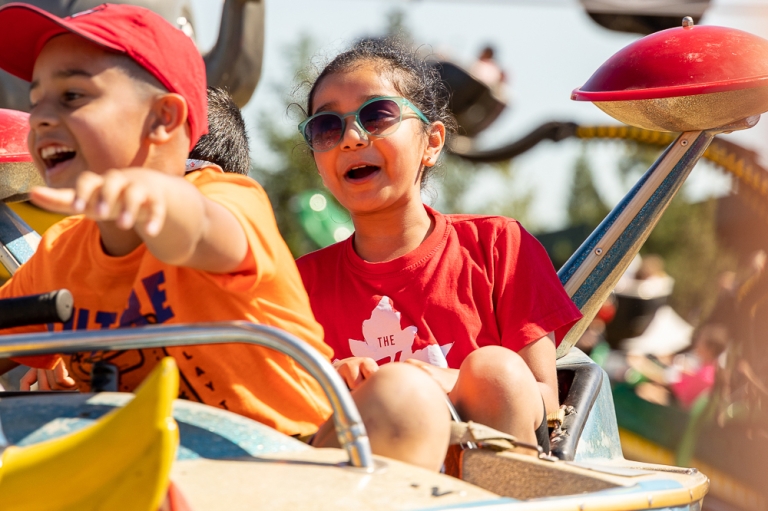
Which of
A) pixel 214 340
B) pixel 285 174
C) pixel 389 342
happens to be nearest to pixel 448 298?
pixel 389 342

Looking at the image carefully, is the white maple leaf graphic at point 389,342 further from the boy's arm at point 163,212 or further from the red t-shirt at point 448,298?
the boy's arm at point 163,212

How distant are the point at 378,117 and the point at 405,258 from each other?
0.33 meters

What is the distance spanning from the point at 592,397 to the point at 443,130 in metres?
0.82

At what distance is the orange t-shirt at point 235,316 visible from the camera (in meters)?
1.48

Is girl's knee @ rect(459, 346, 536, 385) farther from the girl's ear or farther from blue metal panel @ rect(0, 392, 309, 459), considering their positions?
the girl's ear

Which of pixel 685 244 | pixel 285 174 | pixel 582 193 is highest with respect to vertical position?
pixel 285 174

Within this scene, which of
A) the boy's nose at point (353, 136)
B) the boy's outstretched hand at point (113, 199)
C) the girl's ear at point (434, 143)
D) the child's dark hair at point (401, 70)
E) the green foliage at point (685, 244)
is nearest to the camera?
the boy's outstretched hand at point (113, 199)

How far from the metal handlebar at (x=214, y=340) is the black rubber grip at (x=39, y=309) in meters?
0.12

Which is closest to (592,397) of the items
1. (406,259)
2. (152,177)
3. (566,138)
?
(406,259)

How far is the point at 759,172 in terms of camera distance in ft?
18.2

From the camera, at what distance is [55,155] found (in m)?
1.55

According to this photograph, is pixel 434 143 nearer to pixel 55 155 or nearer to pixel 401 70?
pixel 401 70

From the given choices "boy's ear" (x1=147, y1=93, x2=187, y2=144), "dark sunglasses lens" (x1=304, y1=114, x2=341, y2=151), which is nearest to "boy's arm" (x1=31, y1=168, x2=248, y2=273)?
"boy's ear" (x1=147, y1=93, x2=187, y2=144)

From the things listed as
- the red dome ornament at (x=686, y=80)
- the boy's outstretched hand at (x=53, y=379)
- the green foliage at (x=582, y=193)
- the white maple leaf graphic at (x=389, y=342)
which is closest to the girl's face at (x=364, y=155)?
the white maple leaf graphic at (x=389, y=342)
